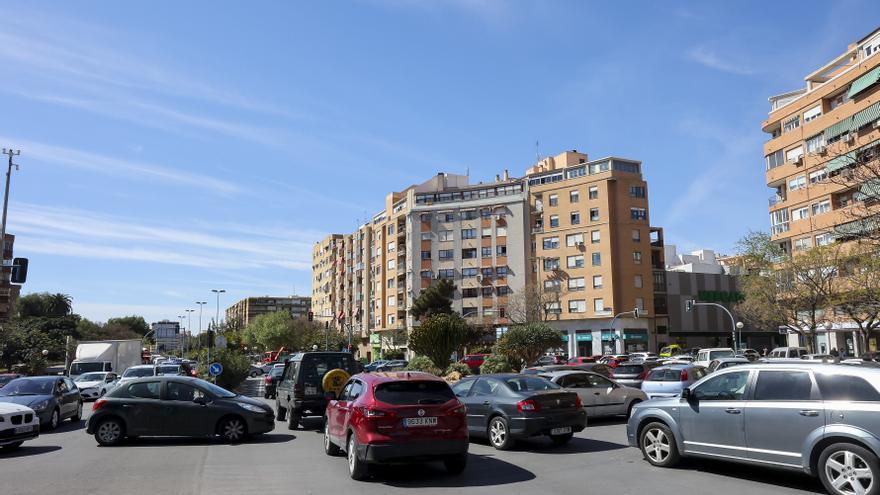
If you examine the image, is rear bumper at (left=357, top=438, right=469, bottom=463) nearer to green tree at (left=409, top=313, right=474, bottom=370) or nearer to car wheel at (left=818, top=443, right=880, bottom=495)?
car wheel at (left=818, top=443, right=880, bottom=495)

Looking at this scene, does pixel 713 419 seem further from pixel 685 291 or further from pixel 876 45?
pixel 685 291

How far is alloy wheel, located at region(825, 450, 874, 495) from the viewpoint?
7.27 meters

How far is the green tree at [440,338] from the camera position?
33281 millimetres

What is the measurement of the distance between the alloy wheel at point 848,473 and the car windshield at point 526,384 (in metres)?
5.73

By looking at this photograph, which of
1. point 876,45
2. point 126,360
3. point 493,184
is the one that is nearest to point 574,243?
point 493,184

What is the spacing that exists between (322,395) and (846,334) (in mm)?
46893

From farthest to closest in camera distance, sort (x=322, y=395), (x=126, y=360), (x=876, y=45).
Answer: (x=876, y=45) → (x=126, y=360) → (x=322, y=395)

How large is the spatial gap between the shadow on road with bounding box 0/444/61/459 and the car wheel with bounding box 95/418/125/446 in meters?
0.88

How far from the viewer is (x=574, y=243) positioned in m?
74.9

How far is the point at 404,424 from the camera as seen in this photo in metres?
9.22

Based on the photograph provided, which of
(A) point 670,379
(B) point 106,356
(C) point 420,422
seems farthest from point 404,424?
(B) point 106,356

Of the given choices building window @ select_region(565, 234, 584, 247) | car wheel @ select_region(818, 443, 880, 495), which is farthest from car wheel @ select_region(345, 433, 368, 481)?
building window @ select_region(565, 234, 584, 247)

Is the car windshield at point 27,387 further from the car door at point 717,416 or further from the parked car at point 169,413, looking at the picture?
the car door at point 717,416

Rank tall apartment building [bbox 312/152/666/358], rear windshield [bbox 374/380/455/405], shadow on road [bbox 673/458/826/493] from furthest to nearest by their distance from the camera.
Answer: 1. tall apartment building [bbox 312/152/666/358]
2. rear windshield [bbox 374/380/455/405]
3. shadow on road [bbox 673/458/826/493]
